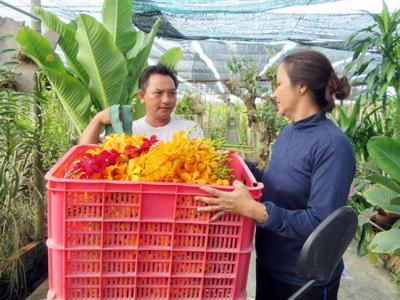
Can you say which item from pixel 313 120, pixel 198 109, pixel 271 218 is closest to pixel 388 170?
pixel 313 120

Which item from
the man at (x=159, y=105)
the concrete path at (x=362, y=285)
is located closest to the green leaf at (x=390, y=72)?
the concrete path at (x=362, y=285)

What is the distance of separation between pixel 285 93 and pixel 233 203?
60 centimetres

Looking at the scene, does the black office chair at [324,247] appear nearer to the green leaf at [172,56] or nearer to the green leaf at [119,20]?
the green leaf at [119,20]

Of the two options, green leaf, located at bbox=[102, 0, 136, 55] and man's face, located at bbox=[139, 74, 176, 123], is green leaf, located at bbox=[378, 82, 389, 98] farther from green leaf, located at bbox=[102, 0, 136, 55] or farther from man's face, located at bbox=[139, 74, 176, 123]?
green leaf, located at bbox=[102, 0, 136, 55]

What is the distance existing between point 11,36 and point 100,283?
79.4 inches

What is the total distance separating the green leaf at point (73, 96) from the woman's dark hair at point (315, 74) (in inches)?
101

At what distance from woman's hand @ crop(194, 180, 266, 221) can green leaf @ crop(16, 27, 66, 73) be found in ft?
8.12

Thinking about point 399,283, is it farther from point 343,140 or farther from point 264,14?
point 264,14

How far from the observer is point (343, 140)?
52.6 inches

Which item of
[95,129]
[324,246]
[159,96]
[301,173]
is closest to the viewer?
[324,246]

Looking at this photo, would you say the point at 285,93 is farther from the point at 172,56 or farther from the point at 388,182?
the point at 172,56

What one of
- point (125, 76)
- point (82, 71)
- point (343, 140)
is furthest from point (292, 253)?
point (82, 71)

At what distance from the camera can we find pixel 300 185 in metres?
1.41

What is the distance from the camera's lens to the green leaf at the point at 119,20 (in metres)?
4.10
